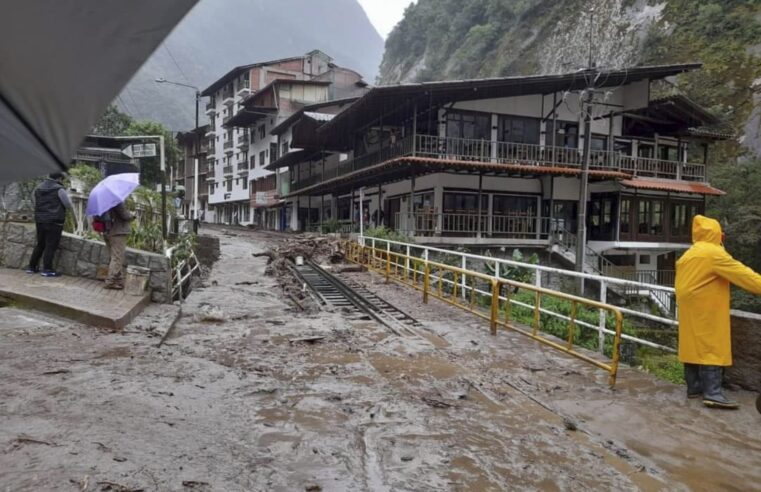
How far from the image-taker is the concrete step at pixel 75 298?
6.51 meters

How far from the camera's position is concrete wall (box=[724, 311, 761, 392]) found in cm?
478

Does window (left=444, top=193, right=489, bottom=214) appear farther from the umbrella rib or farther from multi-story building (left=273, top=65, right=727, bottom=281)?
the umbrella rib

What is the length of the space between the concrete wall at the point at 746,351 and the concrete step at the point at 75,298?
23.5 ft

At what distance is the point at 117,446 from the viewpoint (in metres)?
3.31

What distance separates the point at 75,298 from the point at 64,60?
22.2 ft

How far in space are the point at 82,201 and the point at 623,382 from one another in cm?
939

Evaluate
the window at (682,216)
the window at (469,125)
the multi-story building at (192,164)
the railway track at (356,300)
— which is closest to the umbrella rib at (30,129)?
the railway track at (356,300)

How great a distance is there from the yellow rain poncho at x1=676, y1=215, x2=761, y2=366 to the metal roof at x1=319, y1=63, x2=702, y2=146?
14.8 metres

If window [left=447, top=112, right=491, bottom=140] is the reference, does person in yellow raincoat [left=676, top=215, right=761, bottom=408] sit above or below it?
below

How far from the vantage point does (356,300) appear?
10.8 m

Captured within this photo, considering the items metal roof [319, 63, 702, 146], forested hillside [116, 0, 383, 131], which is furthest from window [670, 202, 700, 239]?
forested hillside [116, 0, 383, 131]

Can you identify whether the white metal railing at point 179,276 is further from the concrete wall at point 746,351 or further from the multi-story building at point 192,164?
the multi-story building at point 192,164

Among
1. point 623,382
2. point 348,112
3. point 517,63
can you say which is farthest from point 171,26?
point 517,63

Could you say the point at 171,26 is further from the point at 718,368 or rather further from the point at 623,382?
the point at 623,382
